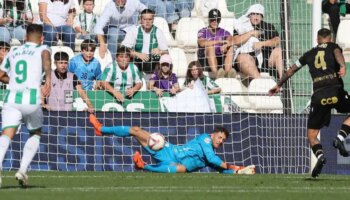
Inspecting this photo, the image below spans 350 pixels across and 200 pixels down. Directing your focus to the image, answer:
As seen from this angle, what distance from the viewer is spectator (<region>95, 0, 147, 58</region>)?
20.0m

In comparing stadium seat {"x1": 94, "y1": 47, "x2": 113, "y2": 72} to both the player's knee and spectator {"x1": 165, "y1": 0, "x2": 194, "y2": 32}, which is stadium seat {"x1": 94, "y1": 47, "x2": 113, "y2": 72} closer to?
spectator {"x1": 165, "y1": 0, "x2": 194, "y2": 32}

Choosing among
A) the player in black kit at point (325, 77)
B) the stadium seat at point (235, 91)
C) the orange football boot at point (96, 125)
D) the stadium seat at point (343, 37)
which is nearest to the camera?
the player in black kit at point (325, 77)

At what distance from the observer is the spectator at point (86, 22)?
20156 millimetres

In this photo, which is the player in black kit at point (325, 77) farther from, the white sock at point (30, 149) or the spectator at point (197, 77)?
the spectator at point (197, 77)

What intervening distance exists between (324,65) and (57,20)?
6539mm

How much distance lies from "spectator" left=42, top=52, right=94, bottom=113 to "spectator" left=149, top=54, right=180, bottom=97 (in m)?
1.29

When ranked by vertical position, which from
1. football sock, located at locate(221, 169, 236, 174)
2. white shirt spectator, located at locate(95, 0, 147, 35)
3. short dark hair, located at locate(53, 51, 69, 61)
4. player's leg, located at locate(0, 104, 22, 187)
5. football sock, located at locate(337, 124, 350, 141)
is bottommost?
football sock, located at locate(221, 169, 236, 174)

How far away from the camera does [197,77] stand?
767 inches

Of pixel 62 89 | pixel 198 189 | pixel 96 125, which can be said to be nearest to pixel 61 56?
pixel 62 89

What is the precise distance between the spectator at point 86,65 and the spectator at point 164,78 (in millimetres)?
974

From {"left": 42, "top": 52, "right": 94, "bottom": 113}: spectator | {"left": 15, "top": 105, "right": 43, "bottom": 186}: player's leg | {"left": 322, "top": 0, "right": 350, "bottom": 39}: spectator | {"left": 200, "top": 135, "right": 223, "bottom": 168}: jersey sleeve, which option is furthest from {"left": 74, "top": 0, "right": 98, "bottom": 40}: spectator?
{"left": 15, "top": 105, "right": 43, "bottom": 186}: player's leg

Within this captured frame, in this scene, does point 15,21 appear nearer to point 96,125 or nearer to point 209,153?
point 96,125

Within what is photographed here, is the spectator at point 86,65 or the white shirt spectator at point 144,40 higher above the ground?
the white shirt spectator at point 144,40

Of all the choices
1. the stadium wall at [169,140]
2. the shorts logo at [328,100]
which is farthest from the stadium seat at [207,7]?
the shorts logo at [328,100]
